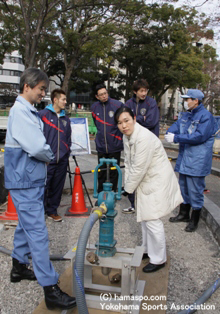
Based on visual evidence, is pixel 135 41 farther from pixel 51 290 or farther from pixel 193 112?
pixel 51 290

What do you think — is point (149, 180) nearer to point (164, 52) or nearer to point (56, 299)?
point (56, 299)

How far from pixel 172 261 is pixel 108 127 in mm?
2385

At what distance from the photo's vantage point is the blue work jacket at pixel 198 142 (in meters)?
4.12

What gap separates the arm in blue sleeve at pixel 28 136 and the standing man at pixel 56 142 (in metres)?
2.01

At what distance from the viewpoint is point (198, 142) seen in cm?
415

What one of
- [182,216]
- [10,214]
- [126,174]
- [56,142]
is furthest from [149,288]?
[10,214]

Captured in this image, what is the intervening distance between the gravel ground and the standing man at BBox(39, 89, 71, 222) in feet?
1.20

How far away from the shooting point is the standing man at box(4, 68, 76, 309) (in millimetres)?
2395

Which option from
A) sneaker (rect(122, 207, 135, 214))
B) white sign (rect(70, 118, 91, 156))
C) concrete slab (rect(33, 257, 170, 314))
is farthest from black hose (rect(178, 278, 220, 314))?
white sign (rect(70, 118, 91, 156))

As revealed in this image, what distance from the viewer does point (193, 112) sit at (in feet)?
14.2

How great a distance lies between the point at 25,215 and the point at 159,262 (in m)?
1.43

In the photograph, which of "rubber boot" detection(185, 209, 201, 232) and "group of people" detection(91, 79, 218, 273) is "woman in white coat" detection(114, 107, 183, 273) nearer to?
"group of people" detection(91, 79, 218, 273)

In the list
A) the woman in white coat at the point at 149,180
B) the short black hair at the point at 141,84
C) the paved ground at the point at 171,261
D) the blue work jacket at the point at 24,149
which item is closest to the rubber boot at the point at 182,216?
the paved ground at the point at 171,261

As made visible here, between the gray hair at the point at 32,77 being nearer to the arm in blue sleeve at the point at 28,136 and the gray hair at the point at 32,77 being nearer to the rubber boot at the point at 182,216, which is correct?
the arm in blue sleeve at the point at 28,136
